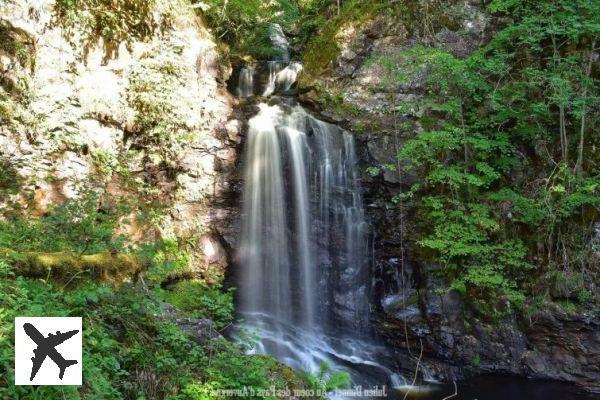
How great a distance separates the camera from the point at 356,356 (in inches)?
334

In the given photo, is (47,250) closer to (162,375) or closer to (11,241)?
(11,241)

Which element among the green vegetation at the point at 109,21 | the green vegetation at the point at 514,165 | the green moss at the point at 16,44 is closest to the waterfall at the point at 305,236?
the green vegetation at the point at 514,165

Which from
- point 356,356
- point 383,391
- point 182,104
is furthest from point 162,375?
point 182,104

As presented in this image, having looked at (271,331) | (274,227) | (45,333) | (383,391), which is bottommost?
(383,391)

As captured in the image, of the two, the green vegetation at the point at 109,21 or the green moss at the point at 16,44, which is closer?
the green moss at the point at 16,44

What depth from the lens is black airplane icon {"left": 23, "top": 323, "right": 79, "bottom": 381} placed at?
2186 millimetres

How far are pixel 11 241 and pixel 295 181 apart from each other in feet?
19.5

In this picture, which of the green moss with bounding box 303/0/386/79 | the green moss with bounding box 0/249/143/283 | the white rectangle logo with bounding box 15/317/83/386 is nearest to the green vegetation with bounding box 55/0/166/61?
the green moss with bounding box 303/0/386/79

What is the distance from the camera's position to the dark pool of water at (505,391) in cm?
757

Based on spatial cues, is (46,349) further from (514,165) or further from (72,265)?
(514,165)

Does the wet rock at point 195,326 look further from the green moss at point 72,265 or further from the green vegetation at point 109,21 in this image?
the green vegetation at point 109,21

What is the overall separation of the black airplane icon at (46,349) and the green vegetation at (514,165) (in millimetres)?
7174

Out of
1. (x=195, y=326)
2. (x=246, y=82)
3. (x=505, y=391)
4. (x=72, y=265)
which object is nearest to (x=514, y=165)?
(x=505, y=391)

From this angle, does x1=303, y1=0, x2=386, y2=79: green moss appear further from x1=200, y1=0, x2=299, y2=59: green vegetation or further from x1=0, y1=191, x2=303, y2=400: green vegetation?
x1=0, y1=191, x2=303, y2=400: green vegetation
